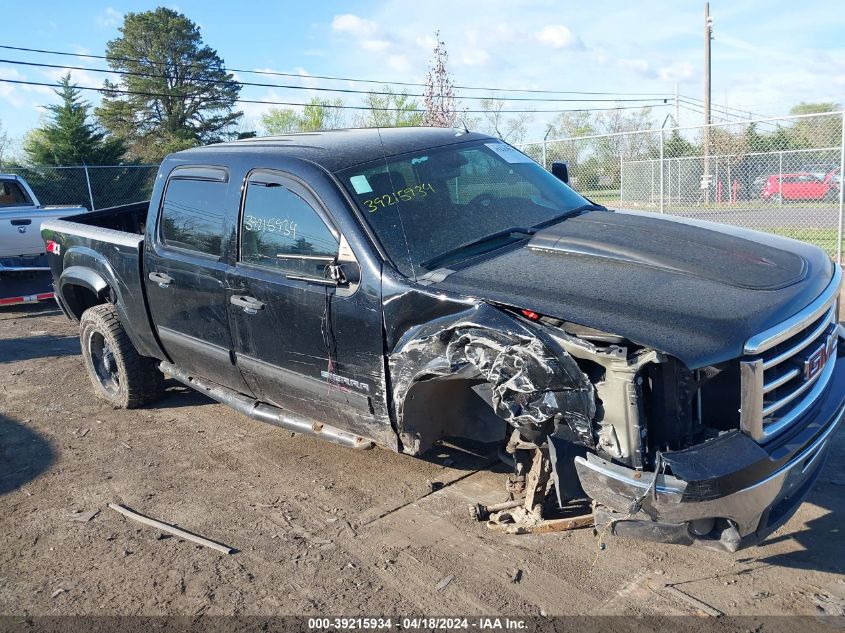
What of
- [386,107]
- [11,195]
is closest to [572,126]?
[386,107]

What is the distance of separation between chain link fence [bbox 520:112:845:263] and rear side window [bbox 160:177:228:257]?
339 inches

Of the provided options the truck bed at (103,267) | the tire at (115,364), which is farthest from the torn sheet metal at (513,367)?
the tire at (115,364)

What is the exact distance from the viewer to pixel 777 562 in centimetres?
333

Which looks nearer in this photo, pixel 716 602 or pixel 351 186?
pixel 716 602

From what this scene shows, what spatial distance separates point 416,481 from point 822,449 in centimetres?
221

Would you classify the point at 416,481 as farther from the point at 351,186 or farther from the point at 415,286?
the point at 351,186

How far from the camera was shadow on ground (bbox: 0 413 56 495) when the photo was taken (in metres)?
4.72

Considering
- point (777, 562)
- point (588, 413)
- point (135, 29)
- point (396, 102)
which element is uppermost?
point (135, 29)

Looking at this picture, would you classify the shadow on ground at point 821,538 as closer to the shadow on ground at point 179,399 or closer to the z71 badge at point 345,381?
the z71 badge at point 345,381

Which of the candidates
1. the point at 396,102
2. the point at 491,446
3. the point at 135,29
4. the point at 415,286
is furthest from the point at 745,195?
the point at 135,29

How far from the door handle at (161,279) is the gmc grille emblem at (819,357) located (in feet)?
12.4

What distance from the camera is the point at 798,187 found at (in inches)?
582

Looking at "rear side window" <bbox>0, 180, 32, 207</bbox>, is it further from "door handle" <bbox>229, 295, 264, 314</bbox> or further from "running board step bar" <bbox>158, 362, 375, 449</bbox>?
"door handle" <bbox>229, 295, 264, 314</bbox>

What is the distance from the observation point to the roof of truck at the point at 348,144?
4.08 meters
